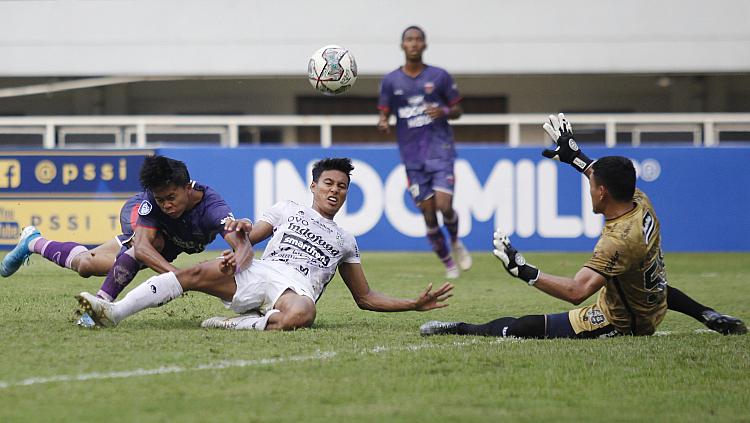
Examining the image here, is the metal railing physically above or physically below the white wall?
below

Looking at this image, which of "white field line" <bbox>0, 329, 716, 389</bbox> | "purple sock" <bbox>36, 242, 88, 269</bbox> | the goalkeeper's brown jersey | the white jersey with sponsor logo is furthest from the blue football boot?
the goalkeeper's brown jersey

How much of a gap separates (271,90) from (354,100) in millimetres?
1575

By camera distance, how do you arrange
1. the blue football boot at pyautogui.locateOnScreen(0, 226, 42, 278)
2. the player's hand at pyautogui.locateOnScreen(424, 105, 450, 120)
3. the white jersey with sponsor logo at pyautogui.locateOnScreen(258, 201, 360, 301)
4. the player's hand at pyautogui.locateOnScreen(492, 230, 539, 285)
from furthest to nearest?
1. the player's hand at pyautogui.locateOnScreen(424, 105, 450, 120)
2. the blue football boot at pyautogui.locateOnScreen(0, 226, 42, 278)
3. the white jersey with sponsor logo at pyautogui.locateOnScreen(258, 201, 360, 301)
4. the player's hand at pyautogui.locateOnScreen(492, 230, 539, 285)

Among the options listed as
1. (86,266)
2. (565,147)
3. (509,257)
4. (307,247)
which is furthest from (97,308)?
(565,147)

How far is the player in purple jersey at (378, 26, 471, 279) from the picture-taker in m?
11.9

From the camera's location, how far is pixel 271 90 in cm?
2170

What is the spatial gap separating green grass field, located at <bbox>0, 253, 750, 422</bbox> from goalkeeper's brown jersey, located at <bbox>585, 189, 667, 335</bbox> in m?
0.14

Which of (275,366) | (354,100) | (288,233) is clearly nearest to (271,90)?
(354,100)

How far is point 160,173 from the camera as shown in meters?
6.76

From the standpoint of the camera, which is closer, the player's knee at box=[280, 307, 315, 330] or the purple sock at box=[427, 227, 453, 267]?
the player's knee at box=[280, 307, 315, 330]

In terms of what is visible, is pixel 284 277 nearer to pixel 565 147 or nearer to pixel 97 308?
pixel 97 308

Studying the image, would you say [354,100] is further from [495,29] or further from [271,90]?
[495,29]

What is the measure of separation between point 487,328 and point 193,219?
1.91 metres

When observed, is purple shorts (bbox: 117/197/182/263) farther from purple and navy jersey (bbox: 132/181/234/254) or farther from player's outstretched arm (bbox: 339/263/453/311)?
player's outstretched arm (bbox: 339/263/453/311)
